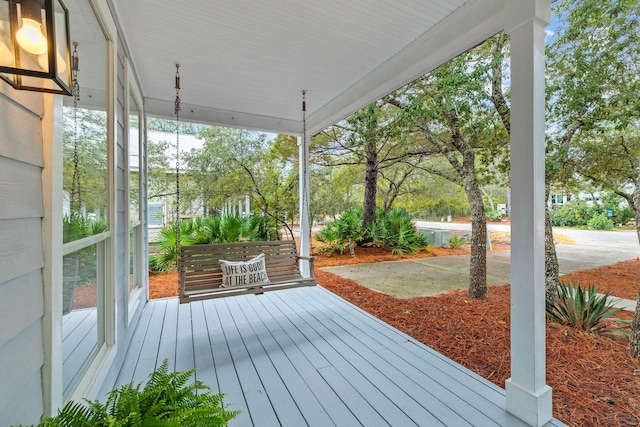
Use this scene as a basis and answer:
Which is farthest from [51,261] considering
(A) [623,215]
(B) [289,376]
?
(A) [623,215]

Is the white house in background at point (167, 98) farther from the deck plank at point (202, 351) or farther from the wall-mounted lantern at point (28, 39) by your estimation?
the deck plank at point (202, 351)

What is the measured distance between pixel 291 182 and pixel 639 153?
5.01m

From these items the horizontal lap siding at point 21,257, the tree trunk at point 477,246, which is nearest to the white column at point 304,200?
the tree trunk at point 477,246

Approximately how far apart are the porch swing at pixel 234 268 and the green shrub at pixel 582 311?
101 inches

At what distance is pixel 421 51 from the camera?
2561mm

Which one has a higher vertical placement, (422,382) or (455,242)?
(455,242)

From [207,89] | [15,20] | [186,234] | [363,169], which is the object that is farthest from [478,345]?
[363,169]

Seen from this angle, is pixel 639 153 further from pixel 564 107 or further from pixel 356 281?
pixel 356 281

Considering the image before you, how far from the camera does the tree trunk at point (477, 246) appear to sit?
4023 millimetres

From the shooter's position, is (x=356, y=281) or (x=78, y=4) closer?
(x=78, y=4)

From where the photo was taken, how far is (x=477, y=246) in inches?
160

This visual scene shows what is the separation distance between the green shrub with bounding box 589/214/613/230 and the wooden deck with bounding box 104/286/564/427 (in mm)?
3280

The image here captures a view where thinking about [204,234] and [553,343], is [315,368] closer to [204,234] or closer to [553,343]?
[553,343]

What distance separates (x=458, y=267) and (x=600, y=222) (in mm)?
2520
